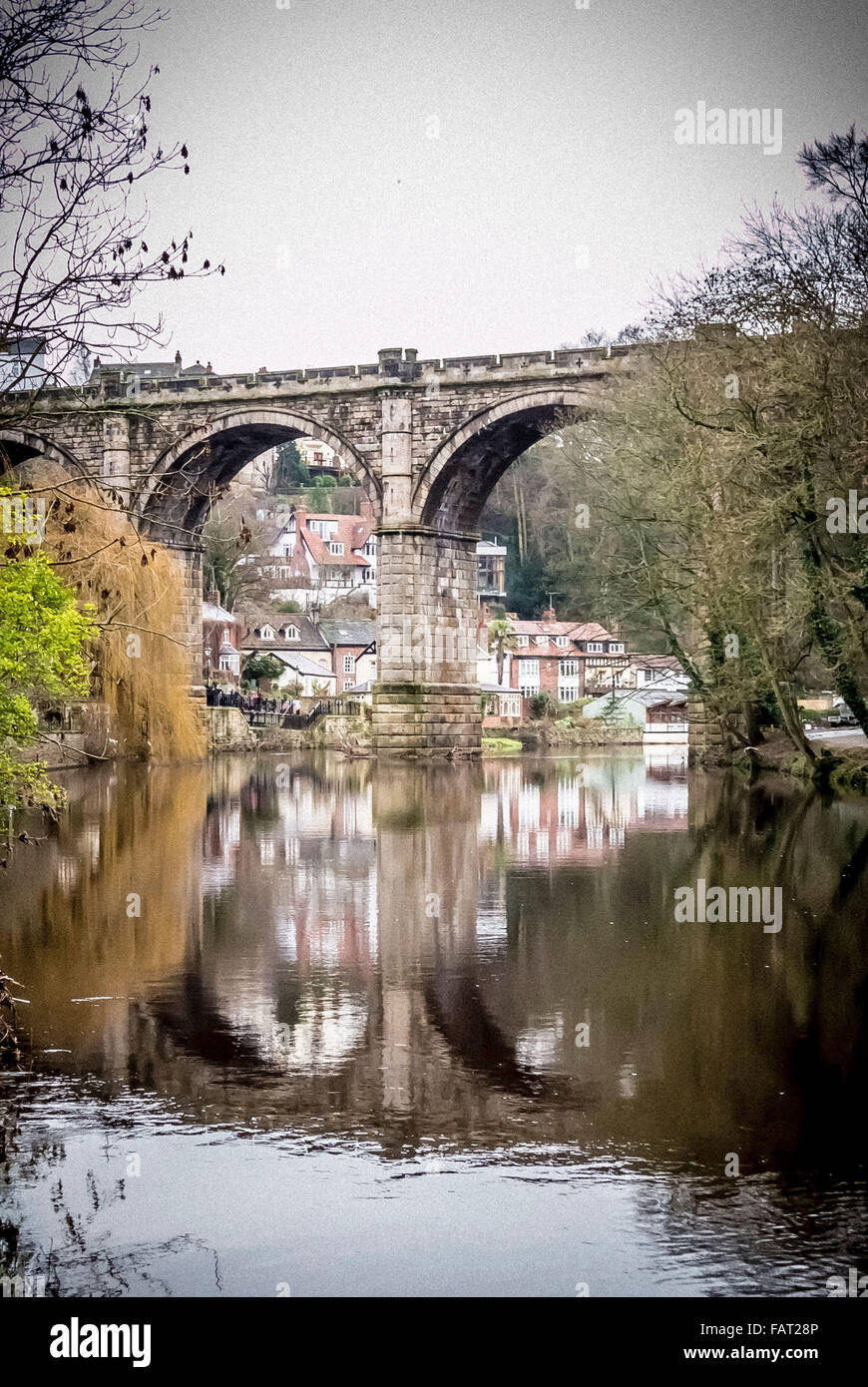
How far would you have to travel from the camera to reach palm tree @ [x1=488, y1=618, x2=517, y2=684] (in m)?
77.5

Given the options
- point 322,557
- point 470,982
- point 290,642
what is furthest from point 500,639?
point 470,982

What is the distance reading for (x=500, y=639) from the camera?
7756 cm

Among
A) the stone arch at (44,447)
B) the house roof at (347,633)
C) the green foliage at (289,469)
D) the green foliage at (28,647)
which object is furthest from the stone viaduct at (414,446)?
the green foliage at (289,469)

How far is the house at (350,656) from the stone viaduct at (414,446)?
1247 inches

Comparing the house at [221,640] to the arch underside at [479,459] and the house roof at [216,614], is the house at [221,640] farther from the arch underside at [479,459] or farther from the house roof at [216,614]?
the arch underside at [479,459]

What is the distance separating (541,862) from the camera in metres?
17.5

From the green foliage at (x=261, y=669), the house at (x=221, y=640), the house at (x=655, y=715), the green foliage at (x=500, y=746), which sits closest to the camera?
the green foliage at (x=500, y=746)

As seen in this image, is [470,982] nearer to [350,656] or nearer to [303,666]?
[303,666]

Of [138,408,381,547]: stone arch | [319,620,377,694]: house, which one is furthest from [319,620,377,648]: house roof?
[138,408,381,547]: stone arch

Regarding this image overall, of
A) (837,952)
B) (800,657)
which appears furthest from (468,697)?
(837,952)

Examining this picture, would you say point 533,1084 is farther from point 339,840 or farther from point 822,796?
point 822,796

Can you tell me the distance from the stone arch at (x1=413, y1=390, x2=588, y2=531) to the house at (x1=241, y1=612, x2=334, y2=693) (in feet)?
103

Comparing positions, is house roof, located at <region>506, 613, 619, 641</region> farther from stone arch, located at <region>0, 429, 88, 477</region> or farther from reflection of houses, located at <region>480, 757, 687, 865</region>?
reflection of houses, located at <region>480, 757, 687, 865</region>

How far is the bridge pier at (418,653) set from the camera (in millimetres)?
44750
